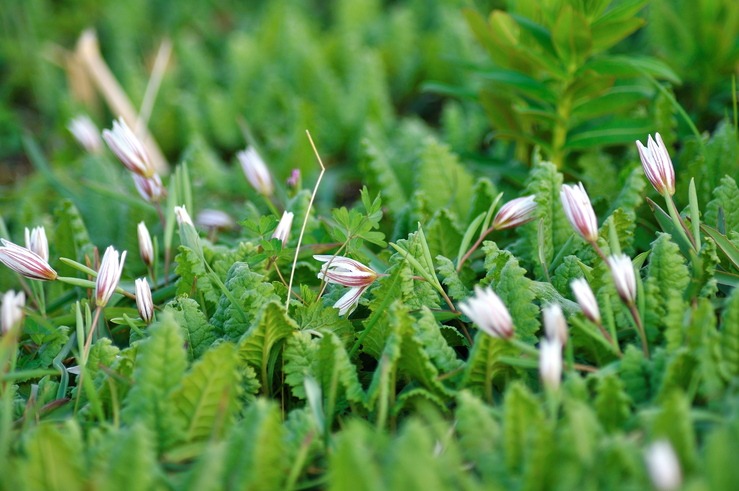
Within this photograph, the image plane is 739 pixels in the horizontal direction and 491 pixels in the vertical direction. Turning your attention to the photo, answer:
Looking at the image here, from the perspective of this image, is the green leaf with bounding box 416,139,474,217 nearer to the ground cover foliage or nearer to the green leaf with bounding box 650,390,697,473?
the ground cover foliage

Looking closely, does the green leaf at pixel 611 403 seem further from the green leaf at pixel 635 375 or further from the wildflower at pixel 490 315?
the wildflower at pixel 490 315

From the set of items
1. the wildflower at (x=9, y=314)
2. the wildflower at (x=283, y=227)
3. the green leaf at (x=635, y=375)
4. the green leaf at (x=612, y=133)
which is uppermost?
the wildflower at (x=9, y=314)

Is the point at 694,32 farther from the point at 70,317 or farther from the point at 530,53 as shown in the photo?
the point at 70,317

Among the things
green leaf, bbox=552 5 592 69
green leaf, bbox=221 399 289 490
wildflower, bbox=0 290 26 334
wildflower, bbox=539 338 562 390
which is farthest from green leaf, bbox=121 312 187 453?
green leaf, bbox=552 5 592 69

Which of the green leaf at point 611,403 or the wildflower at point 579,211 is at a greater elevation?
the wildflower at point 579,211

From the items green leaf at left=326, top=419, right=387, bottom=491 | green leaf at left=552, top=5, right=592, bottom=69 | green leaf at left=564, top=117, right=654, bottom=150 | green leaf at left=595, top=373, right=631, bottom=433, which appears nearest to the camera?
green leaf at left=326, top=419, right=387, bottom=491

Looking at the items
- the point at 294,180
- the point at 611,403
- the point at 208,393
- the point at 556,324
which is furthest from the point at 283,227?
the point at 611,403

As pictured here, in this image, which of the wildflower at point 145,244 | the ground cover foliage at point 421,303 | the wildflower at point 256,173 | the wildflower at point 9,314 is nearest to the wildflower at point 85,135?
the ground cover foliage at point 421,303

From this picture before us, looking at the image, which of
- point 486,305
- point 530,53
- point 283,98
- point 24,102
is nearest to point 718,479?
point 486,305
